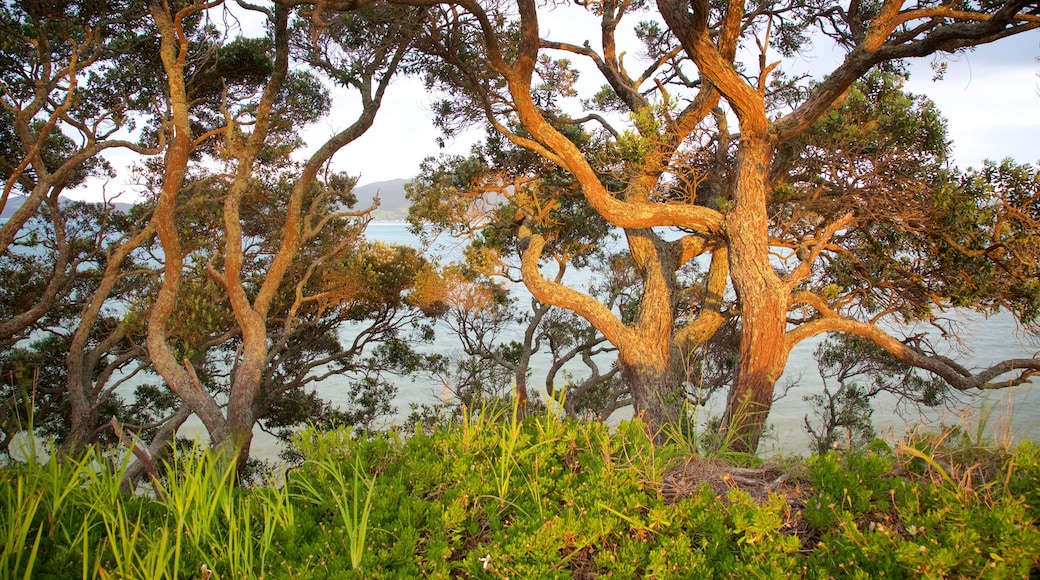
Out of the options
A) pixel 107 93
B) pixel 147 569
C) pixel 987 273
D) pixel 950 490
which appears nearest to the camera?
pixel 147 569

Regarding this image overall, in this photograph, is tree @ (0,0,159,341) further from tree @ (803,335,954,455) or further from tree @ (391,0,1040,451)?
tree @ (803,335,954,455)

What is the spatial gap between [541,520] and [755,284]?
456cm

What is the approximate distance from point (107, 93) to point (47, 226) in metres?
2.76

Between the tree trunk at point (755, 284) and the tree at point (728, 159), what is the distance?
0.01 m

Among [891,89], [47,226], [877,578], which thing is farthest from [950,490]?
[47,226]

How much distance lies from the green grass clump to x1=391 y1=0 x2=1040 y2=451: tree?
7.52ft

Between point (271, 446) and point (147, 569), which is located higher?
point (147, 569)

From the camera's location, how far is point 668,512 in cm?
217

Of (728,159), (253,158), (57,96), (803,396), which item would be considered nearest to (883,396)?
(803,396)

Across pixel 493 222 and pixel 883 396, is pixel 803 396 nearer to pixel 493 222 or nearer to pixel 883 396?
pixel 883 396

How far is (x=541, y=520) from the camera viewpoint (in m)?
2.18

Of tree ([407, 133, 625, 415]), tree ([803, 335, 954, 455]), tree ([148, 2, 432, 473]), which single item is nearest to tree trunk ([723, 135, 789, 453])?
tree ([407, 133, 625, 415])

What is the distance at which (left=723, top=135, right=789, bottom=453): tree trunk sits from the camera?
6.00 meters

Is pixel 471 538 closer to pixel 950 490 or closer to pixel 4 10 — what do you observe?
pixel 950 490
